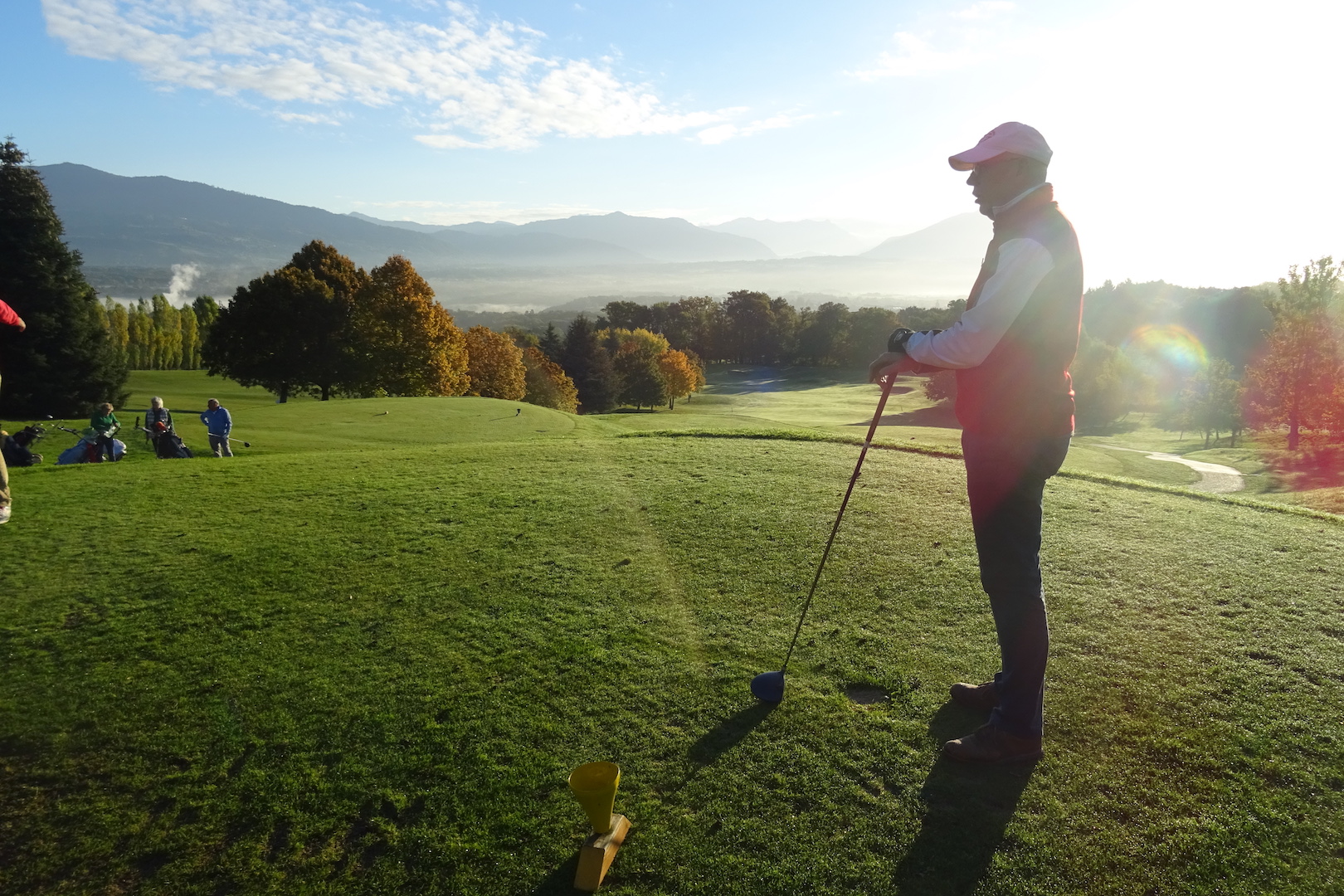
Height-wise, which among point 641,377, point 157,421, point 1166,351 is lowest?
point 157,421

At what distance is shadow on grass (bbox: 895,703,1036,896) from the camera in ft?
9.77

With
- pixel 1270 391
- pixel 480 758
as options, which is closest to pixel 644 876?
pixel 480 758

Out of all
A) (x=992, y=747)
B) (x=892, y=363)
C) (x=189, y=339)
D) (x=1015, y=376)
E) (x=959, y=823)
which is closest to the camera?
(x=959, y=823)

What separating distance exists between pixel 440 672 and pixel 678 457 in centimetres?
762

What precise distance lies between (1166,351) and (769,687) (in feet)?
290

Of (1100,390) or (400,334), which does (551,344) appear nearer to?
(400,334)

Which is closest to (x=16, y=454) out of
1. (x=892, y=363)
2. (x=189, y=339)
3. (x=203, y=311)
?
(x=892, y=363)

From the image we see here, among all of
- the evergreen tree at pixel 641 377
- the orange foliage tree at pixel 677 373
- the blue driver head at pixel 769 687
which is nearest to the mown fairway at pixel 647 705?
the blue driver head at pixel 769 687

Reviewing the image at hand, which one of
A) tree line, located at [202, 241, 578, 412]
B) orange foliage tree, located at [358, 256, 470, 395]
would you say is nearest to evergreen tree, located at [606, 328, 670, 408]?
tree line, located at [202, 241, 578, 412]

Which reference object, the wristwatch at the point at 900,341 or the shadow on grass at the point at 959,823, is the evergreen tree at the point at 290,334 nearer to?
the wristwatch at the point at 900,341

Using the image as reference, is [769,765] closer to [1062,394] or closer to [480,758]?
[480,758]

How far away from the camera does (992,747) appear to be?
12.1 ft

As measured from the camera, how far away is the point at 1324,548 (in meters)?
6.80

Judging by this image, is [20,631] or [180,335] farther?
[180,335]
